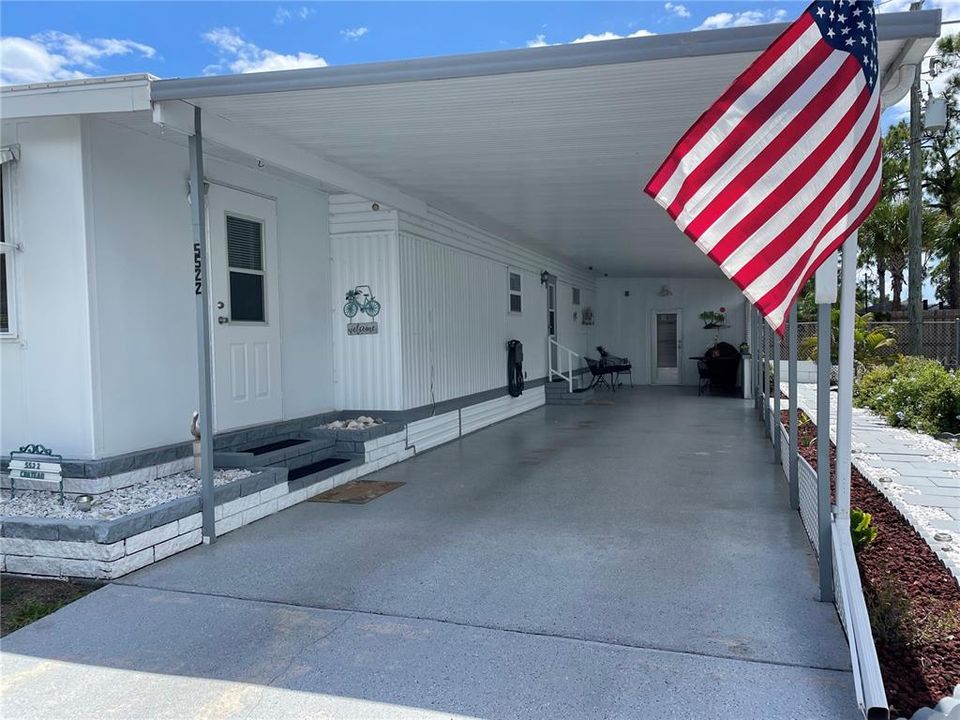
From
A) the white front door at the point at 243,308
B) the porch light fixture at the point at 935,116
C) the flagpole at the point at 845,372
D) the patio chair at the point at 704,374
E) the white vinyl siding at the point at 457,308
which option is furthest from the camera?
the patio chair at the point at 704,374

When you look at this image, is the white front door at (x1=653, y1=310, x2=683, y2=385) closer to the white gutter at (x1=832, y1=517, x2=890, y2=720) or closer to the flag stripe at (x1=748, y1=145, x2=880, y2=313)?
the white gutter at (x1=832, y1=517, x2=890, y2=720)

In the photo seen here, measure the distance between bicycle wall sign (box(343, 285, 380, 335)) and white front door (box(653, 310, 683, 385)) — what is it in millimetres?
10922

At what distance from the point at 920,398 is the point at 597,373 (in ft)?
21.6

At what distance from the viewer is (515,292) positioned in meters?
11.0

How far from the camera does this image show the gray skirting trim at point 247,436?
455cm

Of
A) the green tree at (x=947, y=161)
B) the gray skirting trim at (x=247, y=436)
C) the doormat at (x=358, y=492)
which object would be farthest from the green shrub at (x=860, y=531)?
the green tree at (x=947, y=161)

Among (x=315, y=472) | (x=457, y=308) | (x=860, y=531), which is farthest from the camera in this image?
(x=457, y=308)

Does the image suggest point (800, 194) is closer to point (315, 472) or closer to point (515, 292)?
point (315, 472)

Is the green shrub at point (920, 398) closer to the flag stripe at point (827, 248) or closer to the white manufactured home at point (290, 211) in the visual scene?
the white manufactured home at point (290, 211)

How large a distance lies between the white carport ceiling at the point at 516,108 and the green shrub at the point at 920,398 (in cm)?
439

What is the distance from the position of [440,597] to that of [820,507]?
1.85 m

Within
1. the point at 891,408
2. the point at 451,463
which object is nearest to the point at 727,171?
the point at 451,463

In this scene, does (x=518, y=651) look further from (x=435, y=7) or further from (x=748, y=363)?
(x=748, y=363)

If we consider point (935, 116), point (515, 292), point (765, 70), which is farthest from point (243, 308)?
point (935, 116)
